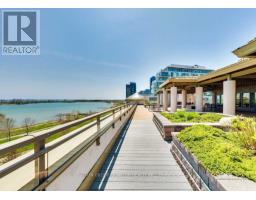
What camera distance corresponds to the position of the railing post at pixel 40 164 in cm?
192

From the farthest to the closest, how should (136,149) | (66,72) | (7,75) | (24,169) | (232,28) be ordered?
1. (66,72)
2. (7,75)
3. (232,28)
4. (136,149)
5. (24,169)

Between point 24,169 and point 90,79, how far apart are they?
4059cm

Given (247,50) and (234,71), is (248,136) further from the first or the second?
(234,71)

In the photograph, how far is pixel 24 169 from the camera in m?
1.88

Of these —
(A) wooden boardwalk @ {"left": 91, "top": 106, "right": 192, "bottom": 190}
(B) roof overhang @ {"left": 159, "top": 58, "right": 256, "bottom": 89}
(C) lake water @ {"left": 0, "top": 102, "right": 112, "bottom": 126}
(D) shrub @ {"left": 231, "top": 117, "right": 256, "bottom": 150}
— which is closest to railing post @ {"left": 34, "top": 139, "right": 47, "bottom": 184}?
(A) wooden boardwalk @ {"left": 91, "top": 106, "right": 192, "bottom": 190}

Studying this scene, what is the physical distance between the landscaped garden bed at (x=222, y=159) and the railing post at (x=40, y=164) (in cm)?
202

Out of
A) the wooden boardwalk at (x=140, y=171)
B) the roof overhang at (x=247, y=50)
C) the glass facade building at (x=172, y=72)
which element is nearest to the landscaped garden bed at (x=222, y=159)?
A: the wooden boardwalk at (x=140, y=171)

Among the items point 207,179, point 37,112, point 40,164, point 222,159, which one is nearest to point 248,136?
point 222,159

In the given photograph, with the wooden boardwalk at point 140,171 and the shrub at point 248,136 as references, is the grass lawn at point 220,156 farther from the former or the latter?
the wooden boardwalk at point 140,171

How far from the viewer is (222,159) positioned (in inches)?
109

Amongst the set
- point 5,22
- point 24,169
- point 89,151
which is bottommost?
point 89,151

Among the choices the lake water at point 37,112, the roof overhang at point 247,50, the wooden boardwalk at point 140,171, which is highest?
the roof overhang at point 247,50
